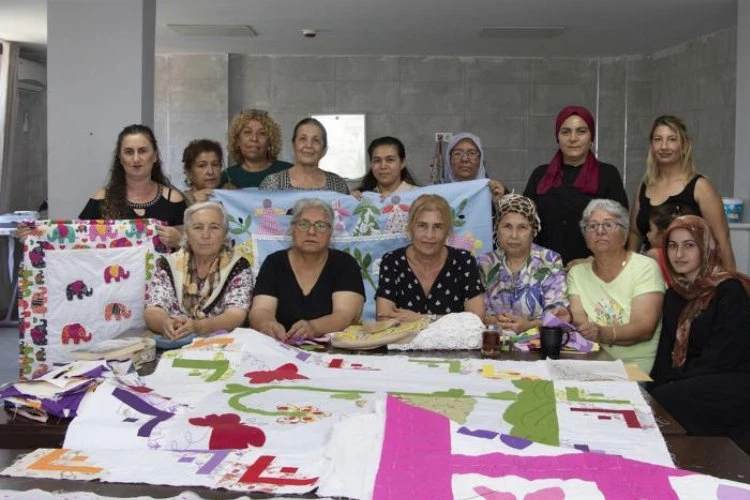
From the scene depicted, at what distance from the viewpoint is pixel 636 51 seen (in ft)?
29.1

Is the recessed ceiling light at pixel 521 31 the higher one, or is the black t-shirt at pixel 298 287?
the recessed ceiling light at pixel 521 31

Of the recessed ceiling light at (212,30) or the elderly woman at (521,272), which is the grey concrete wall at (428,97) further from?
the elderly woman at (521,272)

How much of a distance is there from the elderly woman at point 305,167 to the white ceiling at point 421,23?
2726 mm

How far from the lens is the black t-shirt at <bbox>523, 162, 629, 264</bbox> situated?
13.3 feet

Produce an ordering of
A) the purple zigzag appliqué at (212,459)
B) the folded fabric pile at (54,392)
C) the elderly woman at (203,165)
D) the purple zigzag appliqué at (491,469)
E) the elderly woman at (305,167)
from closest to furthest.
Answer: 1. the purple zigzag appliqué at (491,469)
2. the purple zigzag appliqué at (212,459)
3. the folded fabric pile at (54,392)
4. the elderly woman at (305,167)
5. the elderly woman at (203,165)

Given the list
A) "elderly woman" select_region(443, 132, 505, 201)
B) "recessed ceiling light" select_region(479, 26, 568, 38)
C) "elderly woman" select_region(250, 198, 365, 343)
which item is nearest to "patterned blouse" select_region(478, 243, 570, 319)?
"elderly woman" select_region(250, 198, 365, 343)

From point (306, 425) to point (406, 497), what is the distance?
465 mm

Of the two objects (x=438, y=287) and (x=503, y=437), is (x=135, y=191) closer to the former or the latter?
(x=438, y=287)

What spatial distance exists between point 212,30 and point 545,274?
5.48 metres

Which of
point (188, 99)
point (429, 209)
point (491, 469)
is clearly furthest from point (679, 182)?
point (188, 99)

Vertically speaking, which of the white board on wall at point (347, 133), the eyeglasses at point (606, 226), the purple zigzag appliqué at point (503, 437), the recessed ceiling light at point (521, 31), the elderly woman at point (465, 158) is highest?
the recessed ceiling light at point (521, 31)

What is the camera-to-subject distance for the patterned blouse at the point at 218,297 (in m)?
3.24

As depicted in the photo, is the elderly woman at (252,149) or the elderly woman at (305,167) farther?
the elderly woman at (252,149)

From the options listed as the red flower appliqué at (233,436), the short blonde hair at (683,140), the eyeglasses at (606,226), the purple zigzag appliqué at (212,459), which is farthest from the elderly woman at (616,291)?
the purple zigzag appliqué at (212,459)
